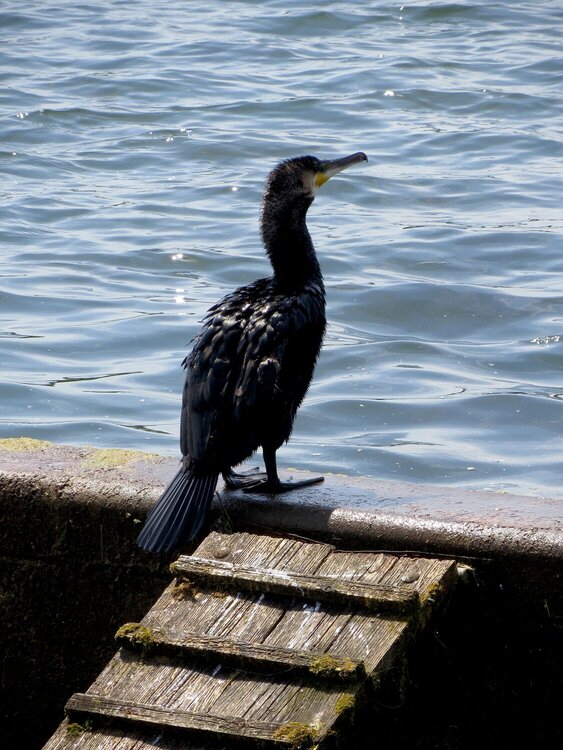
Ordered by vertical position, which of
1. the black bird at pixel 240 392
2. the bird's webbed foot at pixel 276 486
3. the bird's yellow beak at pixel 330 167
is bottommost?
the bird's webbed foot at pixel 276 486

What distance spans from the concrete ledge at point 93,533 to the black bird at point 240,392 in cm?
11

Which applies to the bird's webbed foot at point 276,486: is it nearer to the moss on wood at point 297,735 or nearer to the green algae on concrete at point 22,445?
the green algae on concrete at point 22,445

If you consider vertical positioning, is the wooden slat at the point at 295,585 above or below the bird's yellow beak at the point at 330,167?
below

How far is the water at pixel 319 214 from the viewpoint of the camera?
6656 millimetres

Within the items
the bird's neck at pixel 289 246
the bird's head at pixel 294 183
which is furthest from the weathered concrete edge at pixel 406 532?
the bird's head at pixel 294 183

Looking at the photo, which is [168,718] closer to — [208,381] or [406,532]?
[406,532]

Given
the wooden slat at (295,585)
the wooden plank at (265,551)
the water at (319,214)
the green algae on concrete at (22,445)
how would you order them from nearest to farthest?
the wooden slat at (295,585) → the wooden plank at (265,551) → the green algae on concrete at (22,445) → the water at (319,214)

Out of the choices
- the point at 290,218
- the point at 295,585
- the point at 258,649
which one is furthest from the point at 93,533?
the point at 290,218

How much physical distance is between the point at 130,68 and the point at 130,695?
475 inches

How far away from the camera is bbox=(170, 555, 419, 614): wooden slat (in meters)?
2.79

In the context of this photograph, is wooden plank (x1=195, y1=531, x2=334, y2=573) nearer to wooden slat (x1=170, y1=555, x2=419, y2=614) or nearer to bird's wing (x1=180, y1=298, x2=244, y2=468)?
wooden slat (x1=170, y1=555, x2=419, y2=614)

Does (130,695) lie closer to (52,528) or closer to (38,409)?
(52,528)

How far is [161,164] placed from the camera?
11.5m

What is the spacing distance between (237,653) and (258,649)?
1.7 inches
